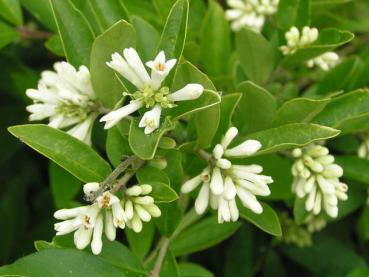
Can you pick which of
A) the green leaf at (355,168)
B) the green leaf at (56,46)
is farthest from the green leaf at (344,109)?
the green leaf at (56,46)

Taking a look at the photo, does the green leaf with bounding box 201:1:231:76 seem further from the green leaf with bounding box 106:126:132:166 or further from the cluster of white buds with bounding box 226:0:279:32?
the green leaf with bounding box 106:126:132:166

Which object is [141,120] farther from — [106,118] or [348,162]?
[348,162]

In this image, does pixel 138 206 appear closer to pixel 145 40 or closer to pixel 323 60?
pixel 145 40

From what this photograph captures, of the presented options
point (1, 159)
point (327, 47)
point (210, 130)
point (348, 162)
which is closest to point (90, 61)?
point (210, 130)

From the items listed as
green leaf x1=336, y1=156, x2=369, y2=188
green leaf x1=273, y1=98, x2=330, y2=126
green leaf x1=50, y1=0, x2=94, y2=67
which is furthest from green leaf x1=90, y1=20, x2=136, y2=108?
green leaf x1=336, y1=156, x2=369, y2=188

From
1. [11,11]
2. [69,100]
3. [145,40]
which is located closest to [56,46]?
[11,11]

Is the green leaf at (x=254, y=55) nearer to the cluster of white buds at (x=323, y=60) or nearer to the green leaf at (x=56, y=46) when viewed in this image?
the cluster of white buds at (x=323, y=60)
